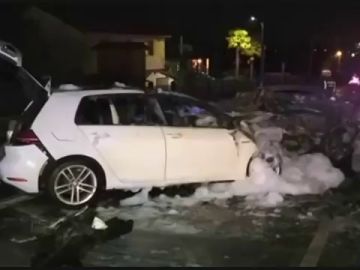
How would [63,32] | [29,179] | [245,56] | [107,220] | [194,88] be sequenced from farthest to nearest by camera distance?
[245,56] → [194,88] → [63,32] → [29,179] → [107,220]

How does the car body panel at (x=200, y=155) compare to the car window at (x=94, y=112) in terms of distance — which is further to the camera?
the car body panel at (x=200, y=155)

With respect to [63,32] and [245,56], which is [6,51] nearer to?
[63,32]

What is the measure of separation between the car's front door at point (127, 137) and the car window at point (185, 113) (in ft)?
0.91

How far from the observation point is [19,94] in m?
21.6

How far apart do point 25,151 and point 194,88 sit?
117 feet

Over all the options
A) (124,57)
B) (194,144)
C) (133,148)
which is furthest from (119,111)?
(124,57)

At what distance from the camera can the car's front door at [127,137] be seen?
28.9 ft

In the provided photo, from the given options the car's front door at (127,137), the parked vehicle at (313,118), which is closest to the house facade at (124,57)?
the parked vehicle at (313,118)

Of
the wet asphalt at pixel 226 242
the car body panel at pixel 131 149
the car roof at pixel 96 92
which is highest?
the car roof at pixel 96 92

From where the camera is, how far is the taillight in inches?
342

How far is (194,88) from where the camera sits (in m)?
44.2

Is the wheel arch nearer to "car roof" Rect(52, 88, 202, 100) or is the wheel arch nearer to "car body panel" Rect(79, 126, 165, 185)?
"car body panel" Rect(79, 126, 165, 185)

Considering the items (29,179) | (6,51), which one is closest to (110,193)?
(29,179)

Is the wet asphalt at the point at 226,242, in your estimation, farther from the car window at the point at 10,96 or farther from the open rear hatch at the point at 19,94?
the car window at the point at 10,96
